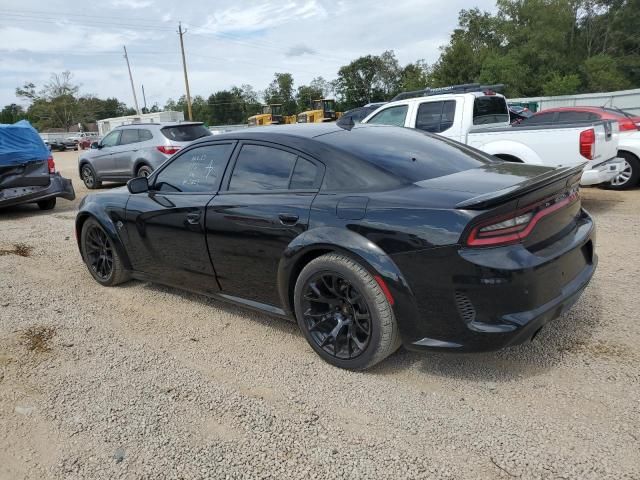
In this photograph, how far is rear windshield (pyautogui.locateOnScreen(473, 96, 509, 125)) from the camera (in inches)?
317

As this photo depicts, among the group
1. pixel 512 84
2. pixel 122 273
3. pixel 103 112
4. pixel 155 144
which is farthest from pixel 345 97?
pixel 122 273

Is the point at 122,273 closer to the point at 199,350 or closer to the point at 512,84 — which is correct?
the point at 199,350

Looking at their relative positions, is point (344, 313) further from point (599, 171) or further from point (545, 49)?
point (545, 49)

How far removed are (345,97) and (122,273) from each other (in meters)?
82.6

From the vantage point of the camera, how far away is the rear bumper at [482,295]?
2414mm

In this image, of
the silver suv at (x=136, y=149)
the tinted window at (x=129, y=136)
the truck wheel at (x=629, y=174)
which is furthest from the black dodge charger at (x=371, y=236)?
the tinted window at (x=129, y=136)

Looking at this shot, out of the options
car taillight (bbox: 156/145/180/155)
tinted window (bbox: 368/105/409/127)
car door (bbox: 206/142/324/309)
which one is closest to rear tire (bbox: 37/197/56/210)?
car taillight (bbox: 156/145/180/155)

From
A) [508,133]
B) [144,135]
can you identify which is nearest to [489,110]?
[508,133]

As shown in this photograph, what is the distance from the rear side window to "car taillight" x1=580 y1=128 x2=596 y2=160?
2.11 m

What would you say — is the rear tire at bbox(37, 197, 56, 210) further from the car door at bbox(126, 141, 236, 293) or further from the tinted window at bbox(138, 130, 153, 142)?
the car door at bbox(126, 141, 236, 293)

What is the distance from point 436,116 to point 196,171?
537 cm

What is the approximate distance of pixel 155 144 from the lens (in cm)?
1073

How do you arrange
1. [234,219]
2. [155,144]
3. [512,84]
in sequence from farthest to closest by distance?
[512,84]
[155,144]
[234,219]

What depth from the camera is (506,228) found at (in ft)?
8.08
